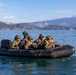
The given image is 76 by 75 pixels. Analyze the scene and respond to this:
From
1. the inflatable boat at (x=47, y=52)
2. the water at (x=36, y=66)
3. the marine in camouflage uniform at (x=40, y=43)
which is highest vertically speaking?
the marine in camouflage uniform at (x=40, y=43)

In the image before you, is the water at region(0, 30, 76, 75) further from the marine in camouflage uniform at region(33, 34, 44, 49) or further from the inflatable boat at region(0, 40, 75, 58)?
the marine in camouflage uniform at region(33, 34, 44, 49)

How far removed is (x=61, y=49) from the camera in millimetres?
22141

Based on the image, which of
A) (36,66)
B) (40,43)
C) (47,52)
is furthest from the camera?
(40,43)

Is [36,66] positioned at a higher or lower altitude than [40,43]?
lower

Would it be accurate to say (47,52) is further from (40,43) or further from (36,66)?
(36,66)

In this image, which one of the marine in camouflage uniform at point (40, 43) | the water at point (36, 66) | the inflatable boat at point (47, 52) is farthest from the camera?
the marine in camouflage uniform at point (40, 43)

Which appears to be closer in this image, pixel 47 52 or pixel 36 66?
pixel 36 66

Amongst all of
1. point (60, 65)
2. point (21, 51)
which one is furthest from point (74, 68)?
point (21, 51)

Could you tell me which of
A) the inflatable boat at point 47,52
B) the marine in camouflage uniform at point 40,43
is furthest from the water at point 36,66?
the marine in camouflage uniform at point 40,43

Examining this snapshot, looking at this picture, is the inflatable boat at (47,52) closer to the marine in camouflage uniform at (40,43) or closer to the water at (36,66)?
the water at (36,66)

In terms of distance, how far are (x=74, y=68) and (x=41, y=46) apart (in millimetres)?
4754

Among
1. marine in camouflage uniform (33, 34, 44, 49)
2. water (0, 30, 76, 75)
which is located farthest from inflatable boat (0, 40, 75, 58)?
marine in camouflage uniform (33, 34, 44, 49)

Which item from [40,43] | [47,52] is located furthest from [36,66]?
[40,43]

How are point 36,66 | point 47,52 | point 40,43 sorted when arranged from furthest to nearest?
point 40,43 < point 47,52 < point 36,66
